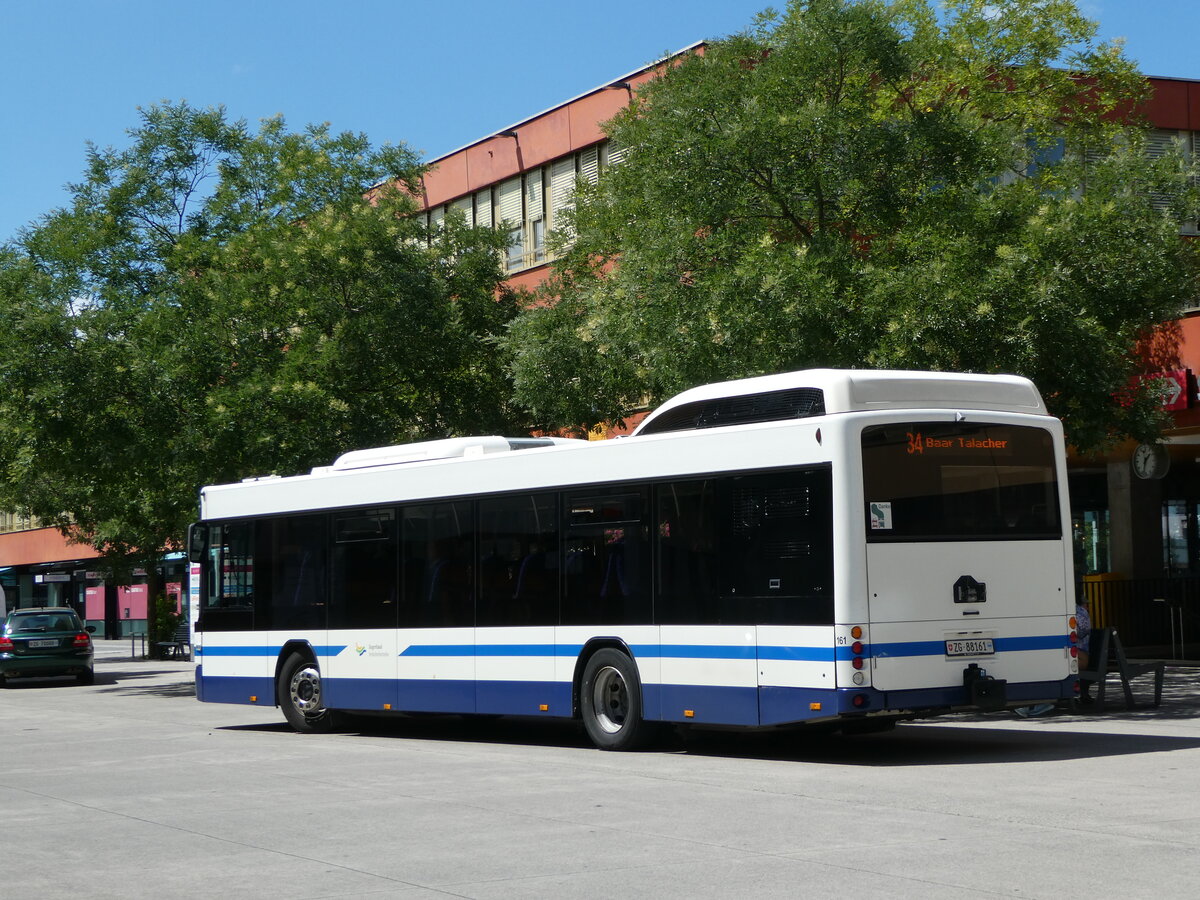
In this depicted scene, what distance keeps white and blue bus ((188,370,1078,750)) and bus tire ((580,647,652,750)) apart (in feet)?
0.07

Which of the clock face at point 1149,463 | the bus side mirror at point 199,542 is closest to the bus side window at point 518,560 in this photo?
the bus side mirror at point 199,542

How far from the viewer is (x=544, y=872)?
26.6 feet

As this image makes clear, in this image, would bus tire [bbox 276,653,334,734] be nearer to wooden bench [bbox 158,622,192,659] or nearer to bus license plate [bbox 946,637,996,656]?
bus license plate [bbox 946,637,996,656]

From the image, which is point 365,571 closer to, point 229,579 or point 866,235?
point 229,579

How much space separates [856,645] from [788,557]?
3.10 ft

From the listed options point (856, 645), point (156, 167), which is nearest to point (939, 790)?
point (856, 645)

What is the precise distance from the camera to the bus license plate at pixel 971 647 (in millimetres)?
13055

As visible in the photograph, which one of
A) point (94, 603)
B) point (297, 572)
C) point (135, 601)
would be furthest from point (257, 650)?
point (94, 603)

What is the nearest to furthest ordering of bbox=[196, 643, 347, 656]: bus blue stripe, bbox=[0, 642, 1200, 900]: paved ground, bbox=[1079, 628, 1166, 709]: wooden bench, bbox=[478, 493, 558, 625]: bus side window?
bbox=[0, 642, 1200, 900]: paved ground < bbox=[478, 493, 558, 625]: bus side window < bbox=[1079, 628, 1166, 709]: wooden bench < bbox=[196, 643, 347, 656]: bus blue stripe

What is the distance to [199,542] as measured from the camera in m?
20.2

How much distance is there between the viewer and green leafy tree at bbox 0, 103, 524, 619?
26531 mm

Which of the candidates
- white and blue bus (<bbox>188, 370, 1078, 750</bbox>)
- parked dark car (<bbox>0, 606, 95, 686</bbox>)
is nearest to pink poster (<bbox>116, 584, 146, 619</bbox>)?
parked dark car (<bbox>0, 606, 95, 686</bbox>)

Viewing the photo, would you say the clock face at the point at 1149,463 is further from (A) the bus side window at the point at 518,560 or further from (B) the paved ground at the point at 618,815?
(A) the bus side window at the point at 518,560

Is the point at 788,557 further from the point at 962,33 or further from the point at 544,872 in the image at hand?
the point at 962,33
